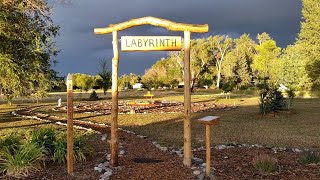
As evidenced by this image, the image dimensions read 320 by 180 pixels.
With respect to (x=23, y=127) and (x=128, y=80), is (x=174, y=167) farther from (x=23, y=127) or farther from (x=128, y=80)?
(x=128, y=80)

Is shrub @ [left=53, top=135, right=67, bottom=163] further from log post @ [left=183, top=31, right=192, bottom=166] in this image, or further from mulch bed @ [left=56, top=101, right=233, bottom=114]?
mulch bed @ [left=56, top=101, right=233, bottom=114]

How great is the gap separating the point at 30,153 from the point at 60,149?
3.06 ft

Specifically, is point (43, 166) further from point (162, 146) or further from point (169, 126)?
point (169, 126)

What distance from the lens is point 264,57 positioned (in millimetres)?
80875

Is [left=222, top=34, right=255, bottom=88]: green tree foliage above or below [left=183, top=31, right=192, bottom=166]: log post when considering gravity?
above

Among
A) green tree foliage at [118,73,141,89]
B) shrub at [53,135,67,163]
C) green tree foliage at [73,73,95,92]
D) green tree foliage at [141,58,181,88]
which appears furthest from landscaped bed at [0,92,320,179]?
green tree foliage at [118,73,141,89]

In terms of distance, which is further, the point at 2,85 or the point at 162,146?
the point at 2,85

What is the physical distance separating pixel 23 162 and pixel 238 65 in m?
83.6

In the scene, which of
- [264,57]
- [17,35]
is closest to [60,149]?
[17,35]

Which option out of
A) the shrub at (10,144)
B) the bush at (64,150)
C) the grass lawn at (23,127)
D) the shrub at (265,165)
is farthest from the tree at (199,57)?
the shrub at (265,165)

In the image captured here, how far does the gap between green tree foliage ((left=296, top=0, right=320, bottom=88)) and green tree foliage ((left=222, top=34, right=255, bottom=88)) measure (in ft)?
83.4

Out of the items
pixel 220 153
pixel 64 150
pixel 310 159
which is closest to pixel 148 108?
pixel 220 153

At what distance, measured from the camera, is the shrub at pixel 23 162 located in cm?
885

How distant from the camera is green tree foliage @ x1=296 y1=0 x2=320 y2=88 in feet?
179
